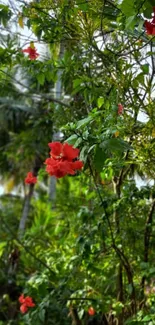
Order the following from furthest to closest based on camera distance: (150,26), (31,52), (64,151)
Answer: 1. (31,52)
2. (150,26)
3. (64,151)

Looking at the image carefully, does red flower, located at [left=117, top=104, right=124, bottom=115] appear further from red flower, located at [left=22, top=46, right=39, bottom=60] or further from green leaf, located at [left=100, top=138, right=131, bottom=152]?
red flower, located at [left=22, top=46, right=39, bottom=60]

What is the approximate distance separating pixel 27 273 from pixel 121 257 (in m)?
2.22

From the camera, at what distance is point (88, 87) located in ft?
5.86

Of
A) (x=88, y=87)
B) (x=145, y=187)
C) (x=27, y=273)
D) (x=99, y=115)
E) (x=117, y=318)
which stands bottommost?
(x=27, y=273)

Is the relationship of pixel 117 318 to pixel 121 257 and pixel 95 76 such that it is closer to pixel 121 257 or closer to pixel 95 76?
pixel 121 257

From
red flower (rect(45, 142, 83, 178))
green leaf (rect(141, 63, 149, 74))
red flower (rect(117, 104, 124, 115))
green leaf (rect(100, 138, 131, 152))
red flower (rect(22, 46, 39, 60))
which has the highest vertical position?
red flower (rect(22, 46, 39, 60))

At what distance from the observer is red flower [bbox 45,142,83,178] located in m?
1.22

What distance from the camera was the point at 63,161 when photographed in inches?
48.9

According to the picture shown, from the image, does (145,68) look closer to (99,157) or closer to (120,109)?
(120,109)

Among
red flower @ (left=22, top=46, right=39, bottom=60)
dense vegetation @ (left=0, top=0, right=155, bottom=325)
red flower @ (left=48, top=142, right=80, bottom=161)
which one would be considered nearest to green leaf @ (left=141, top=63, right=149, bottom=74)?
dense vegetation @ (left=0, top=0, right=155, bottom=325)

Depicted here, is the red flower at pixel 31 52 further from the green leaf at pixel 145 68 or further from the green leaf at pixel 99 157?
the green leaf at pixel 99 157

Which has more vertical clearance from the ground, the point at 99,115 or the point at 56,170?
the point at 99,115

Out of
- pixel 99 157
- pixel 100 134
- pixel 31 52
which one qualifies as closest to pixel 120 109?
pixel 100 134

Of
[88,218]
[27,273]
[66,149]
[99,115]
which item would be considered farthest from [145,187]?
[27,273]
